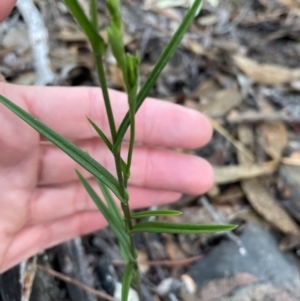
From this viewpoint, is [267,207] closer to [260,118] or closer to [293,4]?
[260,118]

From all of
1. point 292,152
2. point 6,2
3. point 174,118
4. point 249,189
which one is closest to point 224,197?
point 249,189

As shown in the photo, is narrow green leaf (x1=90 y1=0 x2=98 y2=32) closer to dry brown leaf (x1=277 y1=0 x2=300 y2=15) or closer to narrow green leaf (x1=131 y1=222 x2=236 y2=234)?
narrow green leaf (x1=131 y1=222 x2=236 y2=234)

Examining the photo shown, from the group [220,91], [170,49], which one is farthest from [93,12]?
[220,91]

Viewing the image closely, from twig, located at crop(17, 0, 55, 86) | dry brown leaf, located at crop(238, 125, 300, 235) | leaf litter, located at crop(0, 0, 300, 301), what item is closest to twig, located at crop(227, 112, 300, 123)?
leaf litter, located at crop(0, 0, 300, 301)

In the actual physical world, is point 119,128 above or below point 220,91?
above

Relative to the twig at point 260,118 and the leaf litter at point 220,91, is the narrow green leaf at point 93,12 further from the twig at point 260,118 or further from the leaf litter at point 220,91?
the twig at point 260,118

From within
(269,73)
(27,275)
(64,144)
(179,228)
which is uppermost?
(64,144)

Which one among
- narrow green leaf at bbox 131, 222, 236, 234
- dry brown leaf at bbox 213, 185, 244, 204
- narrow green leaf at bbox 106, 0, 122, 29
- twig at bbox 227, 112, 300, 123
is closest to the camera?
narrow green leaf at bbox 106, 0, 122, 29
